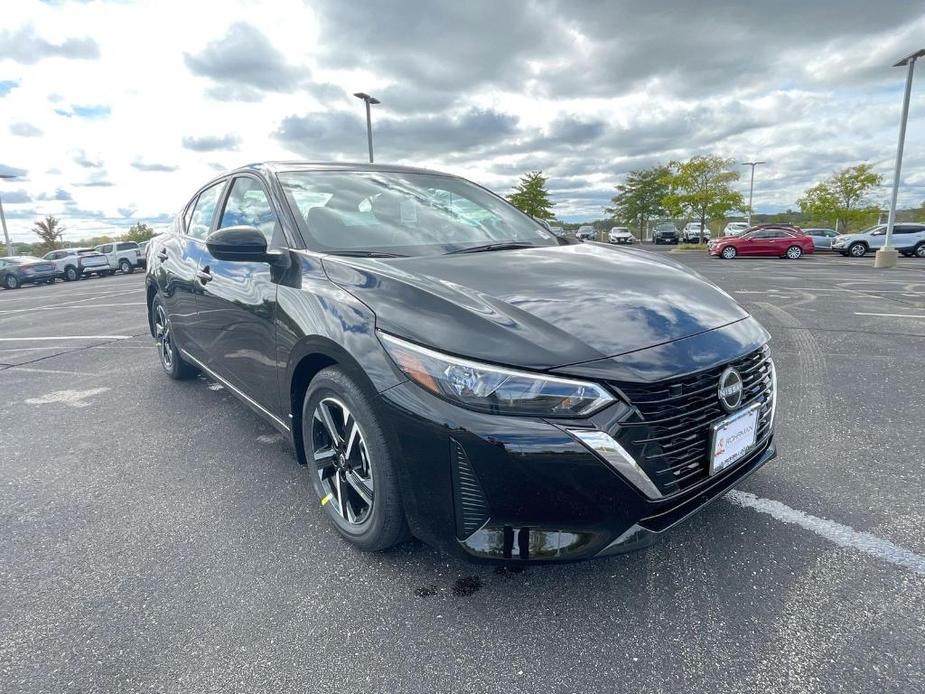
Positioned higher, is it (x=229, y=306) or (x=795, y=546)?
(x=229, y=306)

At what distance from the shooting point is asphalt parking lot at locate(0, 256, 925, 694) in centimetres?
159

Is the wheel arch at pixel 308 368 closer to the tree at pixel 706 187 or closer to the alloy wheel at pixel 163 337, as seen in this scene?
the alloy wheel at pixel 163 337

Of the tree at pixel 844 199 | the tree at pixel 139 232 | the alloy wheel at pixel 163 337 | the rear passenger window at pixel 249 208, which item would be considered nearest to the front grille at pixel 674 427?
the rear passenger window at pixel 249 208

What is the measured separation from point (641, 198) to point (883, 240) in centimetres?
3552

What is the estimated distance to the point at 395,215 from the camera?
111 inches

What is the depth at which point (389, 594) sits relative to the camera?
1927 mm

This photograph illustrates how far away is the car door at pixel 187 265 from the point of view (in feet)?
11.6

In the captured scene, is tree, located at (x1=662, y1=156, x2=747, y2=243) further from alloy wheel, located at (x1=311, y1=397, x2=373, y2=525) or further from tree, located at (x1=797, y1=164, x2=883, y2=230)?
alloy wheel, located at (x1=311, y1=397, x2=373, y2=525)

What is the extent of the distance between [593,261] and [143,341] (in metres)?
6.28

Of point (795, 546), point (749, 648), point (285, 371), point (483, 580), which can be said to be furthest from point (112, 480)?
point (795, 546)

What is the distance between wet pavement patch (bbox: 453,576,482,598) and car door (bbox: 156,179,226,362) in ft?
7.98

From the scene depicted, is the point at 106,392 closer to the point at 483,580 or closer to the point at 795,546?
the point at 483,580

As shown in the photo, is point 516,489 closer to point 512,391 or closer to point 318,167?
point 512,391

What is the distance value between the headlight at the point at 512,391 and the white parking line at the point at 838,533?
1.31 meters
